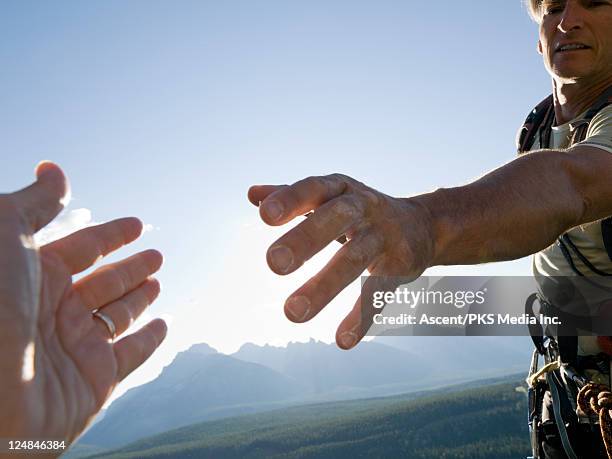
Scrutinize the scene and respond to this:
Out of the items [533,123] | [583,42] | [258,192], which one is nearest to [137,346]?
[258,192]

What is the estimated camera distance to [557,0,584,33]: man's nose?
484cm

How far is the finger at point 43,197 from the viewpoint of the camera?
2709 mm

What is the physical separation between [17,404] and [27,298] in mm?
493

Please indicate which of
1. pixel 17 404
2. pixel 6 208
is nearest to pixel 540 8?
pixel 6 208

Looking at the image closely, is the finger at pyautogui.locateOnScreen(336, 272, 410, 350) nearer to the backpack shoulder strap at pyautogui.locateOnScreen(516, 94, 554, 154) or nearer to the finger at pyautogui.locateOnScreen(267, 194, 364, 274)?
the finger at pyautogui.locateOnScreen(267, 194, 364, 274)

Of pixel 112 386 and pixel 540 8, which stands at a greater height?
pixel 540 8

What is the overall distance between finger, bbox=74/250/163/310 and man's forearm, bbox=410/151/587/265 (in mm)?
1867

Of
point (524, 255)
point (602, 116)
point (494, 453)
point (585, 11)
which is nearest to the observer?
point (524, 255)

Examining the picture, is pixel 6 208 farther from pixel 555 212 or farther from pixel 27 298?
pixel 555 212

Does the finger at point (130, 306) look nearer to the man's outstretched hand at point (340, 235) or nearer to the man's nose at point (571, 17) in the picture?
the man's outstretched hand at point (340, 235)

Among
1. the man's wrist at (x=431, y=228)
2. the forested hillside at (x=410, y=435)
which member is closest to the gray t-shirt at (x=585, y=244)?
the man's wrist at (x=431, y=228)

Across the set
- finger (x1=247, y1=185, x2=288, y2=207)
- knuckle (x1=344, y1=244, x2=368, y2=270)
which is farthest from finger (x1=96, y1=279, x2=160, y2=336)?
knuckle (x1=344, y1=244, x2=368, y2=270)

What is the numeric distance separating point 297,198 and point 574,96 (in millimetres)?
3884

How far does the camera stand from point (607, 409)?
4.40 m
